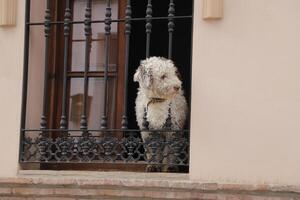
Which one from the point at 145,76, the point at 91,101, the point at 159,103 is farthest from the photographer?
the point at 91,101

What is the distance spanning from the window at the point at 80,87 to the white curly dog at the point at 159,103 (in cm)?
5

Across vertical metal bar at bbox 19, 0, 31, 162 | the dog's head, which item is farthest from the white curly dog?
vertical metal bar at bbox 19, 0, 31, 162

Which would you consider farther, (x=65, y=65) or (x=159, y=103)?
(x=65, y=65)

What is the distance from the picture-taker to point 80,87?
618 centimetres

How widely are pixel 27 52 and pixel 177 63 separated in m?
2.06

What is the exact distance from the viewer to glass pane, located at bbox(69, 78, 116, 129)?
611 cm

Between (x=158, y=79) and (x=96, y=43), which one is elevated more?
(x=96, y=43)

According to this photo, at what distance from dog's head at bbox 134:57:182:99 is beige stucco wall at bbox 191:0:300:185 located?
0.60ft

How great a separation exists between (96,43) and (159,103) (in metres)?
0.96

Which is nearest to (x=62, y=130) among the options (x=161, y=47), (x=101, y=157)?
(x=101, y=157)

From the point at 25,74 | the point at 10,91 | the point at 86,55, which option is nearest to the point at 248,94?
the point at 86,55

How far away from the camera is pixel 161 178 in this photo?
542cm

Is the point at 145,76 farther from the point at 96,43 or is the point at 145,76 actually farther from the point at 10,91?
the point at 10,91

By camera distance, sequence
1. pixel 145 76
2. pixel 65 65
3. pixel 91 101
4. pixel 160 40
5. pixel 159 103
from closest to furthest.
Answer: pixel 145 76 < pixel 159 103 < pixel 65 65 < pixel 91 101 < pixel 160 40
